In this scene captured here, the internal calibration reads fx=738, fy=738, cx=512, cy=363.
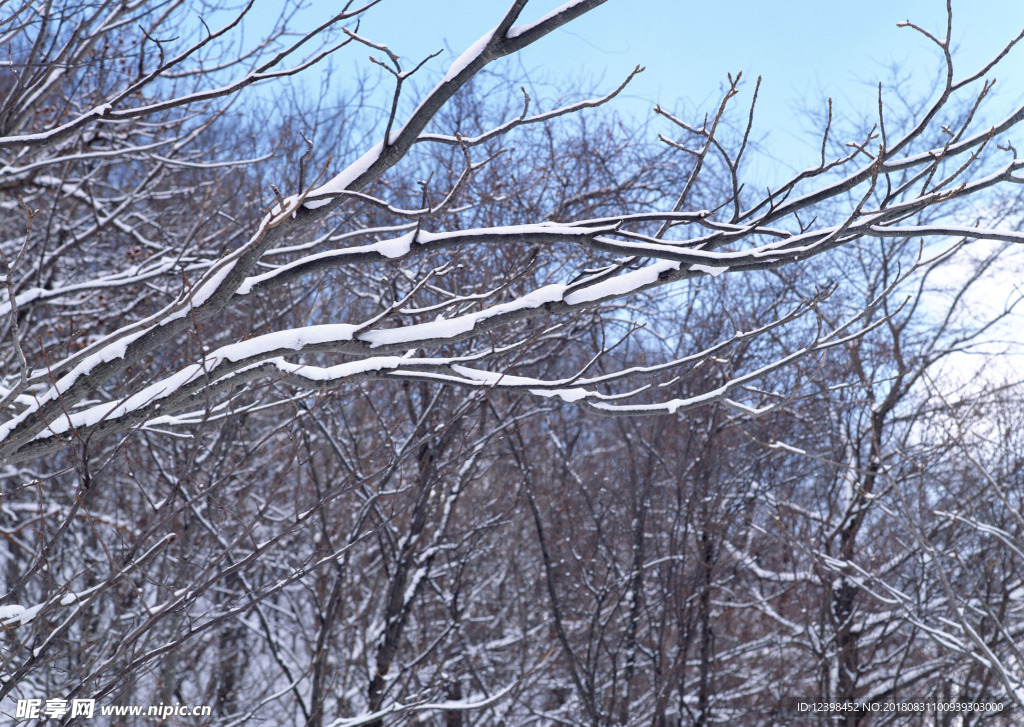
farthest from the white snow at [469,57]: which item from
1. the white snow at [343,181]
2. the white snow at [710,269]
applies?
the white snow at [710,269]

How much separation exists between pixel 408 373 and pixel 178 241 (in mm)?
6240

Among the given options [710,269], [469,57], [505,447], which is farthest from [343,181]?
[505,447]

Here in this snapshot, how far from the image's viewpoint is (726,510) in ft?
24.3

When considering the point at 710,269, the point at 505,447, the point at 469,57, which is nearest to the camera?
the point at 469,57

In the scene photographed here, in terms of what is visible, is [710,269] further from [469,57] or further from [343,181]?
[343,181]

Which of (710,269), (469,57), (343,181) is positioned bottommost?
(710,269)

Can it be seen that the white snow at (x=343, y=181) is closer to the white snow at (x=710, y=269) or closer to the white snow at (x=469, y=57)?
the white snow at (x=469, y=57)

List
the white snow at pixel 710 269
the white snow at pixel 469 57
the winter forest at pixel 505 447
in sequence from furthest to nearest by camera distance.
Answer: the winter forest at pixel 505 447
the white snow at pixel 710 269
the white snow at pixel 469 57

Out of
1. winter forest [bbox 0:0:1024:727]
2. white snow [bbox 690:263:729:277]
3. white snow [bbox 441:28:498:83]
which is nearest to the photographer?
white snow [bbox 441:28:498:83]

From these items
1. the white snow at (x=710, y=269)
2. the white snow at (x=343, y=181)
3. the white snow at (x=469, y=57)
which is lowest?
the white snow at (x=710, y=269)

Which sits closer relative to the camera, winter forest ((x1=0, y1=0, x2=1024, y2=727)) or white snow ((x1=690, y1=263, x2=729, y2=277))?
white snow ((x1=690, y1=263, x2=729, y2=277))

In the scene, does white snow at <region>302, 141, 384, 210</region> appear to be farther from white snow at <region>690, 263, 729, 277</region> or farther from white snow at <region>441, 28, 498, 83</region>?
white snow at <region>690, 263, 729, 277</region>

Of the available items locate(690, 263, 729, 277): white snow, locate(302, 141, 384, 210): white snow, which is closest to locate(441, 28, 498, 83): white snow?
locate(302, 141, 384, 210): white snow

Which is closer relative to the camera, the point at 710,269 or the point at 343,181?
the point at 343,181
